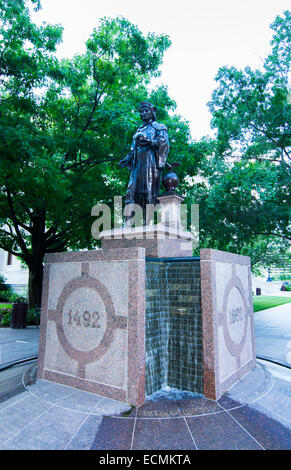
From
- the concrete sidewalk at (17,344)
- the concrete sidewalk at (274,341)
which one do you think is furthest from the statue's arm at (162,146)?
the concrete sidewalk at (17,344)

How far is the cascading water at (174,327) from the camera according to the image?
4.56 metres

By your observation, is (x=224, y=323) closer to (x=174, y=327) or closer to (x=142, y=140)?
(x=174, y=327)

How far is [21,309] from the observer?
11.6 m

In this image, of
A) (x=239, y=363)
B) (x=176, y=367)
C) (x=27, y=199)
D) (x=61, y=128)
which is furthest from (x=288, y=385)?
(x=61, y=128)

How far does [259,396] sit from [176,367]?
1368 mm

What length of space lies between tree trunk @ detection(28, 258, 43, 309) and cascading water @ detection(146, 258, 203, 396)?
9577 mm

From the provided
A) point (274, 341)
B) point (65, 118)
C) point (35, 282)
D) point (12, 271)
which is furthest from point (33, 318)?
point (12, 271)

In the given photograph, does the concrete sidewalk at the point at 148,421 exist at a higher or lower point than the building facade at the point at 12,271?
lower

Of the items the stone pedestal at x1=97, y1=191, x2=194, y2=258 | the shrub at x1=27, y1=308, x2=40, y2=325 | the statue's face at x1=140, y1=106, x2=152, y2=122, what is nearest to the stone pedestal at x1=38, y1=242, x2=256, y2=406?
the stone pedestal at x1=97, y1=191, x2=194, y2=258

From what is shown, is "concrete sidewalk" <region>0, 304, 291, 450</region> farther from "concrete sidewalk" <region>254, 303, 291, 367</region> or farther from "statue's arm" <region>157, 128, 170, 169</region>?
"statue's arm" <region>157, 128, 170, 169</region>

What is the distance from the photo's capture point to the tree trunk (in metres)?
13.1

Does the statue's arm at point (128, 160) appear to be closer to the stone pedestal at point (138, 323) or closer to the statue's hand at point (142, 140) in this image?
the statue's hand at point (142, 140)

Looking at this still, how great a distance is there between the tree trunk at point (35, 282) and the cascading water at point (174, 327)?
9.58 m

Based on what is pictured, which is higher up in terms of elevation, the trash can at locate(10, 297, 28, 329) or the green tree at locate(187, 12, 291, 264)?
the green tree at locate(187, 12, 291, 264)
